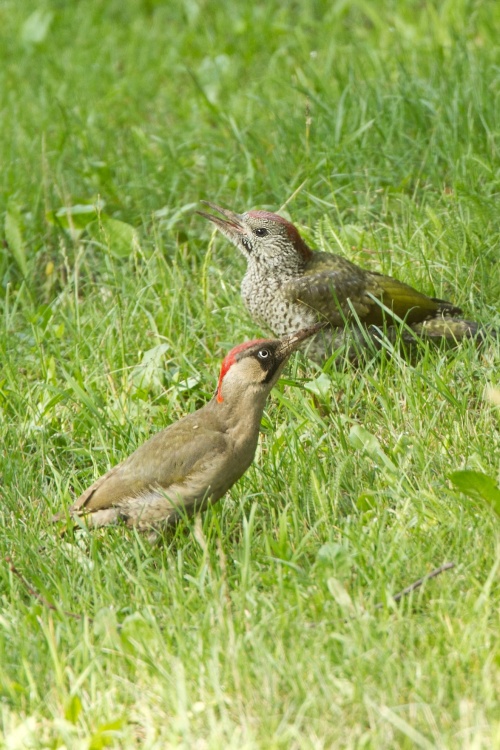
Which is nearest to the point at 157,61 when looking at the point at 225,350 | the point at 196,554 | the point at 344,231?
the point at 344,231

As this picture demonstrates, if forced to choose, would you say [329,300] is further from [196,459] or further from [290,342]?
[196,459]

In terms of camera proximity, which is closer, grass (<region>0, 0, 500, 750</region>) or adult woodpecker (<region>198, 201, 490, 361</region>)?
grass (<region>0, 0, 500, 750</region>)

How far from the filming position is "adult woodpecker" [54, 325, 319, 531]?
4.25 m

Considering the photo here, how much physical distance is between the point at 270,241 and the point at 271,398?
2.89 feet

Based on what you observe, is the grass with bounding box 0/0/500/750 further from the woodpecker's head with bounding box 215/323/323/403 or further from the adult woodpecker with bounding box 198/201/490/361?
the woodpecker's head with bounding box 215/323/323/403

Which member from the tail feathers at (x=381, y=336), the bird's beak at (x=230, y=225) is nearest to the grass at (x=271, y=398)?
the tail feathers at (x=381, y=336)

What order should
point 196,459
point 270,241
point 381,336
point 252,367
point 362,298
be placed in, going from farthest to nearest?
point 270,241 < point 381,336 < point 362,298 < point 252,367 < point 196,459

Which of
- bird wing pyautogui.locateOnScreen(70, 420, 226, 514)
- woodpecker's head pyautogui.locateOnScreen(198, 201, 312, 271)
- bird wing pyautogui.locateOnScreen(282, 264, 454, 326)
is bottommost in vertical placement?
bird wing pyautogui.locateOnScreen(282, 264, 454, 326)

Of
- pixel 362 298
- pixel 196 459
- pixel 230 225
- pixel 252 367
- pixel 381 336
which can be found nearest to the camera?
pixel 196 459

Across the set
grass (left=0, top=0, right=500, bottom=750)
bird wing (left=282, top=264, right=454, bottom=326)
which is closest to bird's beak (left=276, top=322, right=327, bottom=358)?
grass (left=0, top=0, right=500, bottom=750)

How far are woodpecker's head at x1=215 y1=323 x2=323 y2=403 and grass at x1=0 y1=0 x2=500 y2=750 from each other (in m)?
0.29

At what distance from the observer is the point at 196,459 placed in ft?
14.0

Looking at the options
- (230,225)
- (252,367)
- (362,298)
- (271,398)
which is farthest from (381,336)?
(252,367)

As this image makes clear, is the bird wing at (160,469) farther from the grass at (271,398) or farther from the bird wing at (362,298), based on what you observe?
the bird wing at (362,298)
